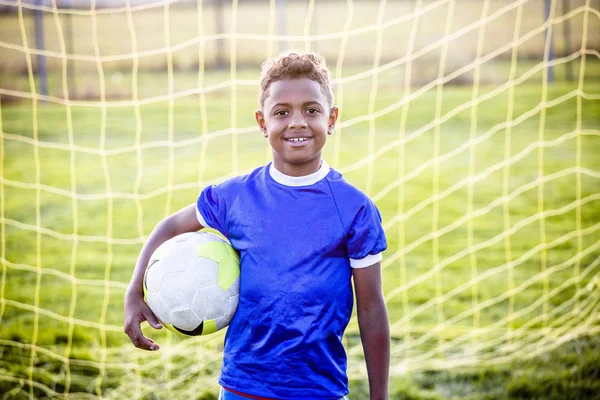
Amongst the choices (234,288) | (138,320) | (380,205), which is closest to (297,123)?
(234,288)

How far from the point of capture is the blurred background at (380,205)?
3.76m

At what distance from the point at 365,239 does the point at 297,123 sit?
374mm

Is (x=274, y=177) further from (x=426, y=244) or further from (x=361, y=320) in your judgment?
(x=426, y=244)

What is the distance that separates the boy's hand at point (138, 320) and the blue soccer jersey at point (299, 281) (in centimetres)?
24

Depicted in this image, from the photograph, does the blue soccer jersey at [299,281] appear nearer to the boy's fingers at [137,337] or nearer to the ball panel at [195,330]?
the ball panel at [195,330]

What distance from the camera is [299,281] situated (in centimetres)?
202

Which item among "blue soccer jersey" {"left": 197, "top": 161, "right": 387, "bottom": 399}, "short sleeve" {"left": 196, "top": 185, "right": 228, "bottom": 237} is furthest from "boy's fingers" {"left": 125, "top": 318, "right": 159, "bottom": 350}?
Result: "short sleeve" {"left": 196, "top": 185, "right": 228, "bottom": 237}

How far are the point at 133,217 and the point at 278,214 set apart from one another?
481 centimetres

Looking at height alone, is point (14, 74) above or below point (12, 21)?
below

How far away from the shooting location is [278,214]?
6.75ft

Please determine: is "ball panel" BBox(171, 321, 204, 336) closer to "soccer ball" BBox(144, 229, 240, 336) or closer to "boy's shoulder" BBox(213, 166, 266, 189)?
"soccer ball" BBox(144, 229, 240, 336)

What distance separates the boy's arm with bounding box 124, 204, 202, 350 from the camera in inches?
83.0

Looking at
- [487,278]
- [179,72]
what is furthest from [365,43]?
[487,278]

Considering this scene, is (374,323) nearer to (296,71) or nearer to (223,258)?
(223,258)
